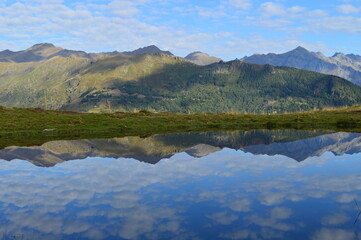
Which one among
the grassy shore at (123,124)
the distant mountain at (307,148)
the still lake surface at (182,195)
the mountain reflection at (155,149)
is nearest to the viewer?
the still lake surface at (182,195)

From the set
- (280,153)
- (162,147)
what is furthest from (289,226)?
(162,147)

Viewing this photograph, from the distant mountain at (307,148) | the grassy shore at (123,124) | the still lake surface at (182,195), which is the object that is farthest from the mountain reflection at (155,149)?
the grassy shore at (123,124)

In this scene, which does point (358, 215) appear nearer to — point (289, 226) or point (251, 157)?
point (289, 226)

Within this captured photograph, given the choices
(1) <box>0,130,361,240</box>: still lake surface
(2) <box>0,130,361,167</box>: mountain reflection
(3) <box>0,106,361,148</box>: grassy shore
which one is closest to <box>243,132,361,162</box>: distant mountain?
(2) <box>0,130,361,167</box>: mountain reflection

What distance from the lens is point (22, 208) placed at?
23.1 metres

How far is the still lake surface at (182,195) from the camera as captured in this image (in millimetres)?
18453

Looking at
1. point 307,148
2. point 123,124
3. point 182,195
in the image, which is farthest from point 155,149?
point 123,124

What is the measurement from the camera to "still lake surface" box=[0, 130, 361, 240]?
18.5 m

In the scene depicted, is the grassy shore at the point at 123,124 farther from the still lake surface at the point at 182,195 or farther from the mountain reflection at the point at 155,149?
the still lake surface at the point at 182,195

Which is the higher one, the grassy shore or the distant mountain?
the distant mountain

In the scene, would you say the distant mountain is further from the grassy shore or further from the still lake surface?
the grassy shore

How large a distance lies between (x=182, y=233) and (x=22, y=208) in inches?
479

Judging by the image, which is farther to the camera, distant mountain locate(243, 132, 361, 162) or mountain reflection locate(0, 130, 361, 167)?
distant mountain locate(243, 132, 361, 162)

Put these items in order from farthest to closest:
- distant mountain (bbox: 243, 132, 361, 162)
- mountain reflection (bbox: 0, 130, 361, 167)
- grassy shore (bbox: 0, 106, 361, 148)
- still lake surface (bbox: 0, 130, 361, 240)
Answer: grassy shore (bbox: 0, 106, 361, 148)
distant mountain (bbox: 243, 132, 361, 162)
mountain reflection (bbox: 0, 130, 361, 167)
still lake surface (bbox: 0, 130, 361, 240)
